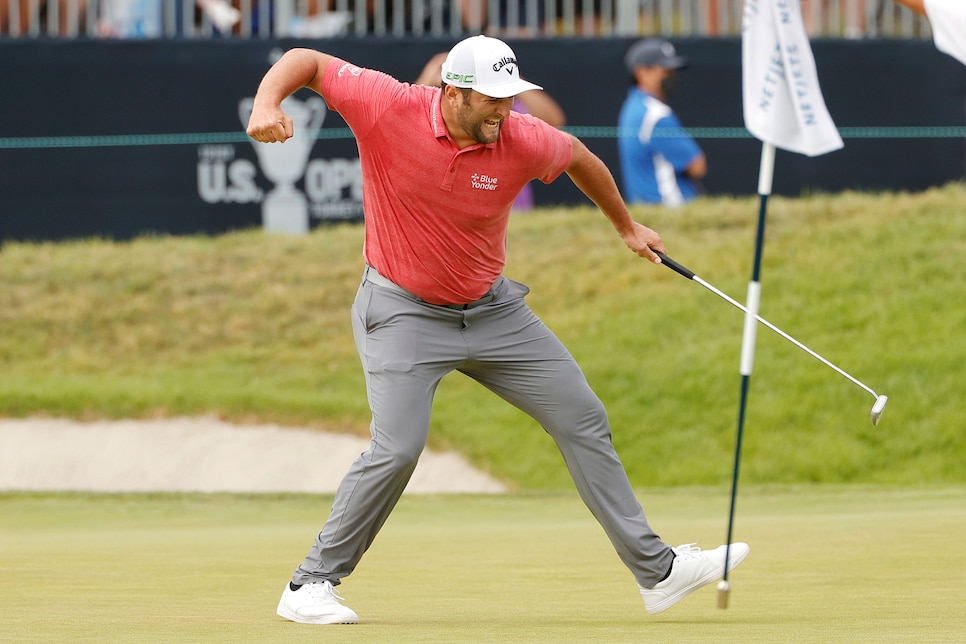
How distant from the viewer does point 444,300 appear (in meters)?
5.98

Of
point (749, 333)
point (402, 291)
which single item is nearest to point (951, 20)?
point (749, 333)

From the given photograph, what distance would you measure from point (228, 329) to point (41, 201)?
224 cm

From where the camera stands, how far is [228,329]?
56.2 feet

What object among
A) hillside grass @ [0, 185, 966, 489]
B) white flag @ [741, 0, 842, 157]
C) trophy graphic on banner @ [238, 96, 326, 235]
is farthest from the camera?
trophy graphic on banner @ [238, 96, 326, 235]

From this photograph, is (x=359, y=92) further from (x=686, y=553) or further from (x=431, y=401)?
(x=686, y=553)

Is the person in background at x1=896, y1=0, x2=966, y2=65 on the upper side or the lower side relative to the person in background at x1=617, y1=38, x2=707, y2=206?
upper

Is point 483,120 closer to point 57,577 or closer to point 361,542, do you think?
point 361,542

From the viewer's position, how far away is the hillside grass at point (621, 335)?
14.9 m

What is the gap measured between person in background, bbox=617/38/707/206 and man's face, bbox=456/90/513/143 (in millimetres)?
10599

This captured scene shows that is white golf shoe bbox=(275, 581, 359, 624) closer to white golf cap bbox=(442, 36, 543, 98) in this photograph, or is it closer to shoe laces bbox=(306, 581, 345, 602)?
shoe laces bbox=(306, 581, 345, 602)

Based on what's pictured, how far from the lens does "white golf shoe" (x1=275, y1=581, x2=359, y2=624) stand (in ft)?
18.7

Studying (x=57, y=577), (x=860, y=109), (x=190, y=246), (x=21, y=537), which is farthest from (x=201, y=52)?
(x=57, y=577)

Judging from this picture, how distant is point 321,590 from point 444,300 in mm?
1093

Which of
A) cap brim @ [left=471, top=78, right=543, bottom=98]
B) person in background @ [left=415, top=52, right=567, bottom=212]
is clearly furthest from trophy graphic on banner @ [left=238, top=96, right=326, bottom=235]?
cap brim @ [left=471, top=78, right=543, bottom=98]
